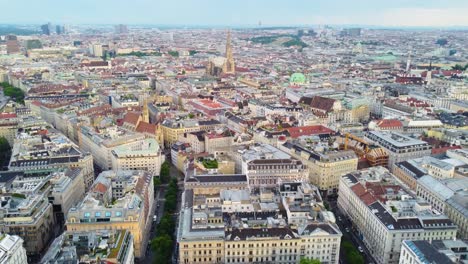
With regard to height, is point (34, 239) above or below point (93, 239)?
below

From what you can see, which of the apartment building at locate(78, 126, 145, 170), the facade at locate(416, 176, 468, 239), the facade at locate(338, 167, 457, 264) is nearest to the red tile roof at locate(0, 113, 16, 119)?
the apartment building at locate(78, 126, 145, 170)

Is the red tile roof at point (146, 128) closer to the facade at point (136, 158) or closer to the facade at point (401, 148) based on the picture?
the facade at point (136, 158)

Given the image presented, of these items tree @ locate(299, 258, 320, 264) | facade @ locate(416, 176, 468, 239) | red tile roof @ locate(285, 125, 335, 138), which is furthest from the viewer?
red tile roof @ locate(285, 125, 335, 138)

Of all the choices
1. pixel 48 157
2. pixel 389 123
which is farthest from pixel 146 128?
pixel 389 123

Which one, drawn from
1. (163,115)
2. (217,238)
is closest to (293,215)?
(217,238)

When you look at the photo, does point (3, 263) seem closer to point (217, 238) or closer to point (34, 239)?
point (34, 239)

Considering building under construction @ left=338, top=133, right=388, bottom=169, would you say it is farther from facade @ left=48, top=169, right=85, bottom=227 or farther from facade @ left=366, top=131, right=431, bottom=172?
facade @ left=48, top=169, right=85, bottom=227
